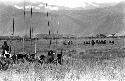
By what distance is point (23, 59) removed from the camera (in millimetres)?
21203

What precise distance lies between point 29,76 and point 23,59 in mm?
7055

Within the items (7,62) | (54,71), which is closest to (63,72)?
(54,71)

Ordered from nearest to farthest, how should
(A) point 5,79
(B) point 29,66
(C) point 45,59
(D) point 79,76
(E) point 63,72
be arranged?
(A) point 5,79 → (D) point 79,76 → (E) point 63,72 → (B) point 29,66 → (C) point 45,59

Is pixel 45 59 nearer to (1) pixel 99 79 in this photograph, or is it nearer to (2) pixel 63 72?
(2) pixel 63 72

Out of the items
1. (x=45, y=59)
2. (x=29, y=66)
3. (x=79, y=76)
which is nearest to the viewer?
(x=79, y=76)

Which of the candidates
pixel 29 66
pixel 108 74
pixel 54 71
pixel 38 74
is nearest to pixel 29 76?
pixel 38 74

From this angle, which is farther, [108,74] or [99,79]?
[108,74]

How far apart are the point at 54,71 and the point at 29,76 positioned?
1.86 metres

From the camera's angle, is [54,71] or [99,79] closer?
[99,79]

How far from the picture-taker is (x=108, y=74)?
48.2 feet

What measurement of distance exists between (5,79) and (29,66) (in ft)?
13.9

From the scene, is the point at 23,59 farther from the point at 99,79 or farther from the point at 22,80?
the point at 99,79

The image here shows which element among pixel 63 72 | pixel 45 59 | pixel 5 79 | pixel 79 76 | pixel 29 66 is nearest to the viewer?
pixel 5 79

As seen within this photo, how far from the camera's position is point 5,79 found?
13.4 meters
